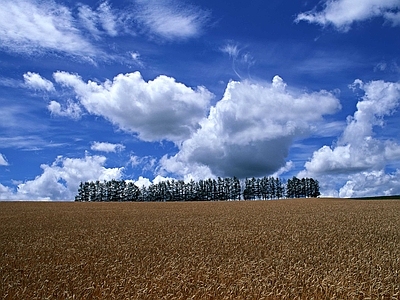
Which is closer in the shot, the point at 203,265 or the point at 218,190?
the point at 203,265

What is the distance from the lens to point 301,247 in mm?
14961

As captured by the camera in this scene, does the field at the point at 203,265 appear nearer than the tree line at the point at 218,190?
Yes

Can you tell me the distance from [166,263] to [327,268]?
536cm

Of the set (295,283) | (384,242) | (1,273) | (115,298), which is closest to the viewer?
(115,298)

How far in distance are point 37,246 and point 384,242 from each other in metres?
16.2

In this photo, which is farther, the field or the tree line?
the tree line

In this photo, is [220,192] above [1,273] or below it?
above

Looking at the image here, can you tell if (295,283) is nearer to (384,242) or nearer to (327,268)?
(327,268)

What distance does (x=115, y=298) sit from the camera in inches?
337

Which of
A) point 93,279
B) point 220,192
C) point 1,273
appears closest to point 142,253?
point 93,279

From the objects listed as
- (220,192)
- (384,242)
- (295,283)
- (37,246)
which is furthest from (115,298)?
(220,192)

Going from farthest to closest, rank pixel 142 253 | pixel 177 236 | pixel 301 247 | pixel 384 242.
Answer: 1. pixel 177 236
2. pixel 384 242
3. pixel 301 247
4. pixel 142 253

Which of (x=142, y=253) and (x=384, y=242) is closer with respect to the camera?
(x=142, y=253)

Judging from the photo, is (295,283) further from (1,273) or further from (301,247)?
(1,273)
